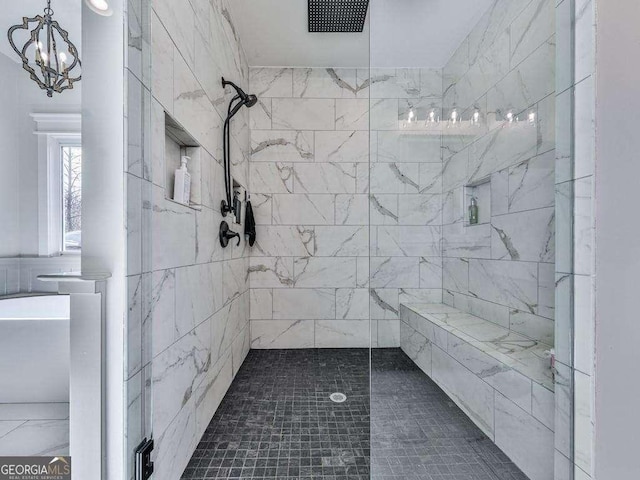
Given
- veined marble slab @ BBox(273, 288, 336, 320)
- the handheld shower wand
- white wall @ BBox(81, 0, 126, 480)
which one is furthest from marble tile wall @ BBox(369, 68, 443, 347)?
white wall @ BBox(81, 0, 126, 480)

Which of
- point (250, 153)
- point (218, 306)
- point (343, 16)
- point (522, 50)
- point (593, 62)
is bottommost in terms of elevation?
point (218, 306)

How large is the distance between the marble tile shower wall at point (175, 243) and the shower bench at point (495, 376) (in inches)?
55.1

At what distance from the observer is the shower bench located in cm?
117

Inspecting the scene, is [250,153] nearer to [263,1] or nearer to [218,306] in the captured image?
[263,1]

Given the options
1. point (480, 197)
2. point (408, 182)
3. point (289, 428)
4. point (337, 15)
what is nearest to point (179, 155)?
point (289, 428)

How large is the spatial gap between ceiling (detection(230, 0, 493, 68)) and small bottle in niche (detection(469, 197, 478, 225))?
128 centimetres

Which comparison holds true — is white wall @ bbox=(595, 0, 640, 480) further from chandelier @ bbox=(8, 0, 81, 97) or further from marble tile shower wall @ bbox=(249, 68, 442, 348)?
marble tile shower wall @ bbox=(249, 68, 442, 348)

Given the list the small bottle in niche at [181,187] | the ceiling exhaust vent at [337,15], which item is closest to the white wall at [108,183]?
the small bottle in niche at [181,187]

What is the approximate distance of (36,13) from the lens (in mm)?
748

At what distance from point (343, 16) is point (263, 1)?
0.62m

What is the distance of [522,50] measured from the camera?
181 cm

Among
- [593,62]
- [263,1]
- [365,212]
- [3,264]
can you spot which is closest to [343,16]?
[263,1]

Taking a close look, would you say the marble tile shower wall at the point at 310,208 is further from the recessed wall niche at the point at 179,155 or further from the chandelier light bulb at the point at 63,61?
the chandelier light bulb at the point at 63,61

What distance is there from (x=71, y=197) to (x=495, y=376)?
6.41ft
